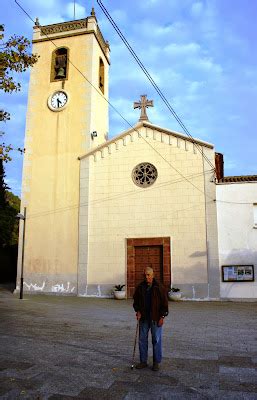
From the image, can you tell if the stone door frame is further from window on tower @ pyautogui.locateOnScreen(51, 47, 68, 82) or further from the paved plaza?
window on tower @ pyautogui.locateOnScreen(51, 47, 68, 82)

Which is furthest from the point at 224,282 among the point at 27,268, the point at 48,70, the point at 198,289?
Answer: the point at 48,70

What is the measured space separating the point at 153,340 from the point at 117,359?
34.3 inches

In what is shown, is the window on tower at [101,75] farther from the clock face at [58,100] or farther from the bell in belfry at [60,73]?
the clock face at [58,100]

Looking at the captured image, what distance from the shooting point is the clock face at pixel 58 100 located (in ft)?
71.6

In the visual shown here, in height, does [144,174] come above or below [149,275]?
above

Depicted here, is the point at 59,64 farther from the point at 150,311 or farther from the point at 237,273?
the point at 150,311

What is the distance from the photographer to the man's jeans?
19.2 ft

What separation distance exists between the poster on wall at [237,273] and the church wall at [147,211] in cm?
90

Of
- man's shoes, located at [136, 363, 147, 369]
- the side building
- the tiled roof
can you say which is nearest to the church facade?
the side building

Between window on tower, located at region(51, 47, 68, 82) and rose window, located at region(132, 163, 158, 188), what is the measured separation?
7330 millimetres

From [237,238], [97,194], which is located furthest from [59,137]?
[237,238]

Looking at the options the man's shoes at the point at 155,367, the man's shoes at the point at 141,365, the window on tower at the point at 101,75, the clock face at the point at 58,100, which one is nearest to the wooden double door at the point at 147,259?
the clock face at the point at 58,100

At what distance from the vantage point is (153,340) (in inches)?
237

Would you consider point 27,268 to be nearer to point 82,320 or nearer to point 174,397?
point 82,320
